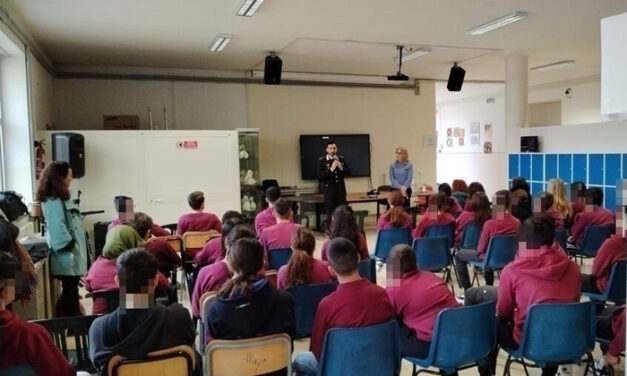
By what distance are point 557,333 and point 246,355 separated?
1.60 m

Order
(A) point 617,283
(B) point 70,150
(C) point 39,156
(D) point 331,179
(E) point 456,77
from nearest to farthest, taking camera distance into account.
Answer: (A) point 617,283, (C) point 39,156, (B) point 70,150, (D) point 331,179, (E) point 456,77

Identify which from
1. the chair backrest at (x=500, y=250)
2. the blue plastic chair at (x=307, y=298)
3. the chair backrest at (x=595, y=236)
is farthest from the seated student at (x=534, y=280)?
the chair backrest at (x=595, y=236)

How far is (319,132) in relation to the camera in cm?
1048

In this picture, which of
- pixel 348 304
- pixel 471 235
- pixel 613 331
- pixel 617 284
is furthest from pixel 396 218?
pixel 348 304

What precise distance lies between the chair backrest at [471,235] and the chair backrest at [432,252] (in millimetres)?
617

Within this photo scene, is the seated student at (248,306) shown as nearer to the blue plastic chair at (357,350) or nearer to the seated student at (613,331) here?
the blue plastic chair at (357,350)

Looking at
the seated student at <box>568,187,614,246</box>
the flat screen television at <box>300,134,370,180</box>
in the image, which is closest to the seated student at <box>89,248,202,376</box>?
the seated student at <box>568,187,614,246</box>

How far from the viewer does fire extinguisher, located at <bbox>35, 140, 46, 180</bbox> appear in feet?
20.9

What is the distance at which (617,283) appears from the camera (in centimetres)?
343

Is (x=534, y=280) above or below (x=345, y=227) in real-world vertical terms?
below

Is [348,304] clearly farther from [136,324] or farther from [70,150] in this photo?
[70,150]

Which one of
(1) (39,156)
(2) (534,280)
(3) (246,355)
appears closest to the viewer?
(3) (246,355)

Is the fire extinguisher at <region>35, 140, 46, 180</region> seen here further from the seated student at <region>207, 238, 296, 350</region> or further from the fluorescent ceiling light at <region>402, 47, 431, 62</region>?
the fluorescent ceiling light at <region>402, 47, 431, 62</region>

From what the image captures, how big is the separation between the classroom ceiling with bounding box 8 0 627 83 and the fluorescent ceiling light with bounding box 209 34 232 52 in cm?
14
